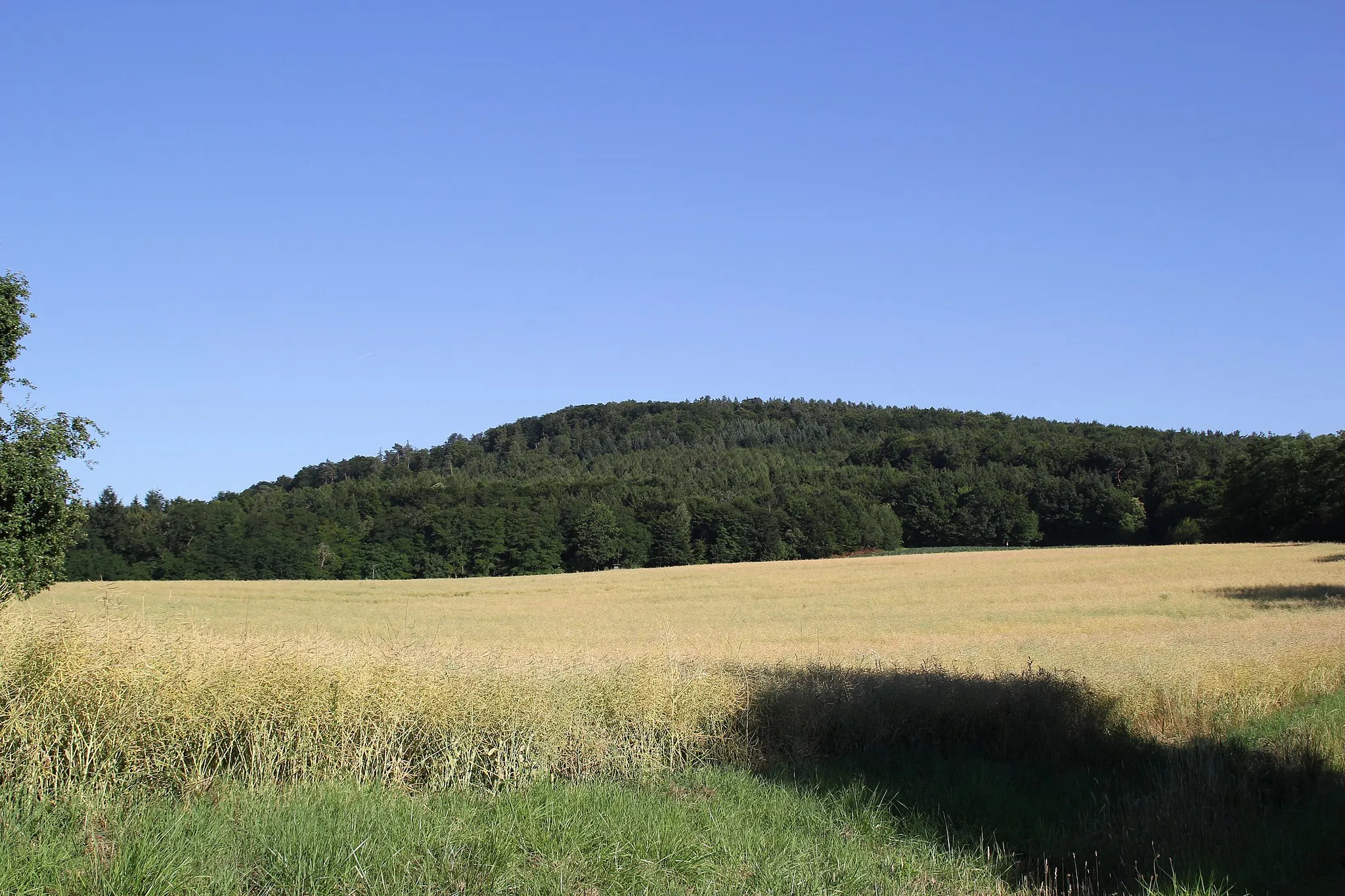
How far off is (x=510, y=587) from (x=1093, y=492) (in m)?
66.8

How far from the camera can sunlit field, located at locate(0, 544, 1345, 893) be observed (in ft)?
21.2

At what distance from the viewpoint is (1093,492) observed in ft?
310

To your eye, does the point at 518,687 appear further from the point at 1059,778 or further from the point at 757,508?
the point at 757,508

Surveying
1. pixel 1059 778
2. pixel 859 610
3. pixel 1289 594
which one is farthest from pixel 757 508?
pixel 1059 778

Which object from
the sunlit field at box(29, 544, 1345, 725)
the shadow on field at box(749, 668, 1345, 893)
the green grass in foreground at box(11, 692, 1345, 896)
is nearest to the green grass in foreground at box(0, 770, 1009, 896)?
the green grass in foreground at box(11, 692, 1345, 896)

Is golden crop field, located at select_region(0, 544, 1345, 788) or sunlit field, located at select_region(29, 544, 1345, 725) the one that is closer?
golden crop field, located at select_region(0, 544, 1345, 788)

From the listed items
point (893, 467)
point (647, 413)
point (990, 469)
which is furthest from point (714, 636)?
point (647, 413)

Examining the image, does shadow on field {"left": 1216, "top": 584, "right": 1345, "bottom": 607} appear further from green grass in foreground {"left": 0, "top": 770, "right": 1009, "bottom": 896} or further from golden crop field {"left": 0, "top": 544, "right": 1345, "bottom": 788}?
green grass in foreground {"left": 0, "top": 770, "right": 1009, "bottom": 896}

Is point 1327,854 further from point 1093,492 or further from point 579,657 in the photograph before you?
point 1093,492

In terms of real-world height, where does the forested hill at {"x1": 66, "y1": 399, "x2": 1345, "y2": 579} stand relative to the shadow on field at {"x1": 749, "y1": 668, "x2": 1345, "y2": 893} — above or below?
above

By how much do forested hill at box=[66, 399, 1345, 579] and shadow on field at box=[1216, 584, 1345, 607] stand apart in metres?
39.6

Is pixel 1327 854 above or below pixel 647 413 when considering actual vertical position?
below

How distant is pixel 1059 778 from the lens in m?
10.7

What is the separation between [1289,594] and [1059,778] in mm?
27167
